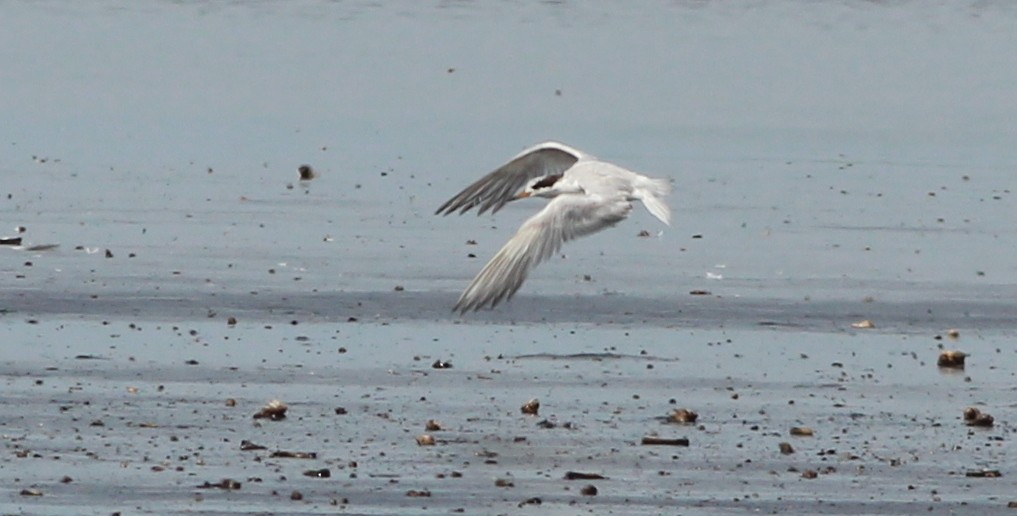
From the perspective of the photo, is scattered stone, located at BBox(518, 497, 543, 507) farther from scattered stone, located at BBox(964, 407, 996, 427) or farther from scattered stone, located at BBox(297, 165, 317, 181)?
scattered stone, located at BBox(297, 165, 317, 181)

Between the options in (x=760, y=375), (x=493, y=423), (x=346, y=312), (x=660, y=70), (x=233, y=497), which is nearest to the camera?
(x=233, y=497)

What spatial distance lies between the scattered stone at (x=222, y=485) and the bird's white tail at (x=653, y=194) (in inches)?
108

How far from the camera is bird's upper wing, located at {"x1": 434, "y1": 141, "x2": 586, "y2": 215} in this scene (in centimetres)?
1122

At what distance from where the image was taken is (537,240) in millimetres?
9672

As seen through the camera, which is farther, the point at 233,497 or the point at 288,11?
the point at 288,11

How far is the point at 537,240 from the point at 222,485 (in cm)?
230

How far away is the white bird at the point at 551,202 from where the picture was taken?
9.38 metres

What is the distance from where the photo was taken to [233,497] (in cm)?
766

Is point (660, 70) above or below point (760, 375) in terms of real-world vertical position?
above

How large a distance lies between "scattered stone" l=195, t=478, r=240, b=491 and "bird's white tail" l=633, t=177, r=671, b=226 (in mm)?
2746

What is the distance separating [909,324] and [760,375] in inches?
58.6

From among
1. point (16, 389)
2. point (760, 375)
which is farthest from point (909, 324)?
point (16, 389)

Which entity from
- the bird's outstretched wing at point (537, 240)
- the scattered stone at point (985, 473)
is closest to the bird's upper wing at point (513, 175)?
the bird's outstretched wing at point (537, 240)

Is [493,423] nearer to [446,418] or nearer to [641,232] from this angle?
[446,418]
